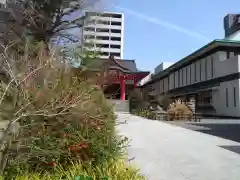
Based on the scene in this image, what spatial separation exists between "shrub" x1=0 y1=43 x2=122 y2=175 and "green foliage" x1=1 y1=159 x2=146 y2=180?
0.45 feet

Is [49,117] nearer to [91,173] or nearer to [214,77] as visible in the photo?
[91,173]

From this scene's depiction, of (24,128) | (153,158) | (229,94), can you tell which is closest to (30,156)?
(24,128)

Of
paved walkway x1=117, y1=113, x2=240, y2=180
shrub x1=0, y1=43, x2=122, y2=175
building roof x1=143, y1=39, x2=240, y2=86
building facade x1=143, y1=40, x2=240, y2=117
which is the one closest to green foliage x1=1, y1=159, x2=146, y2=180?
shrub x1=0, y1=43, x2=122, y2=175

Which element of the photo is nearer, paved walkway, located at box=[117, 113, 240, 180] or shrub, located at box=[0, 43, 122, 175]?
shrub, located at box=[0, 43, 122, 175]

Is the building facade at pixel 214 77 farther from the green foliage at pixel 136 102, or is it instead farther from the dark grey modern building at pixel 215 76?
the green foliage at pixel 136 102

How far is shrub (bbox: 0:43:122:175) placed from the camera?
16.3 feet

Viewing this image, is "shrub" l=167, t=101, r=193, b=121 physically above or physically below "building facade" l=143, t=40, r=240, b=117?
below

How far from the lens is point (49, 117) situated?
5488 mm

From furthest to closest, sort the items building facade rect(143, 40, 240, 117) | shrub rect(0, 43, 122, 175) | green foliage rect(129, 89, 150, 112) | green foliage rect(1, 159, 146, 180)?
green foliage rect(129, 89, 150, 112) < building facade rect(143, 40, 240, 117) < green foliage rect(1, 159, 146, 180) < shrub rect(0, 43, 122, 175)

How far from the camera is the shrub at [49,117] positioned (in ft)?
16.3

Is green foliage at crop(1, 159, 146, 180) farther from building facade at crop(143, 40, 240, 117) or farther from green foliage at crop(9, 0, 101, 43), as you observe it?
building facade at crop(143, 40, 240, 117)

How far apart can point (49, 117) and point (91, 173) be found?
3.76 feet

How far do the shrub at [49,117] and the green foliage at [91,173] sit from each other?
136 millimetres

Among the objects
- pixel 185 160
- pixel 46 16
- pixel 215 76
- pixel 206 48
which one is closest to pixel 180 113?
pixel 215 76
